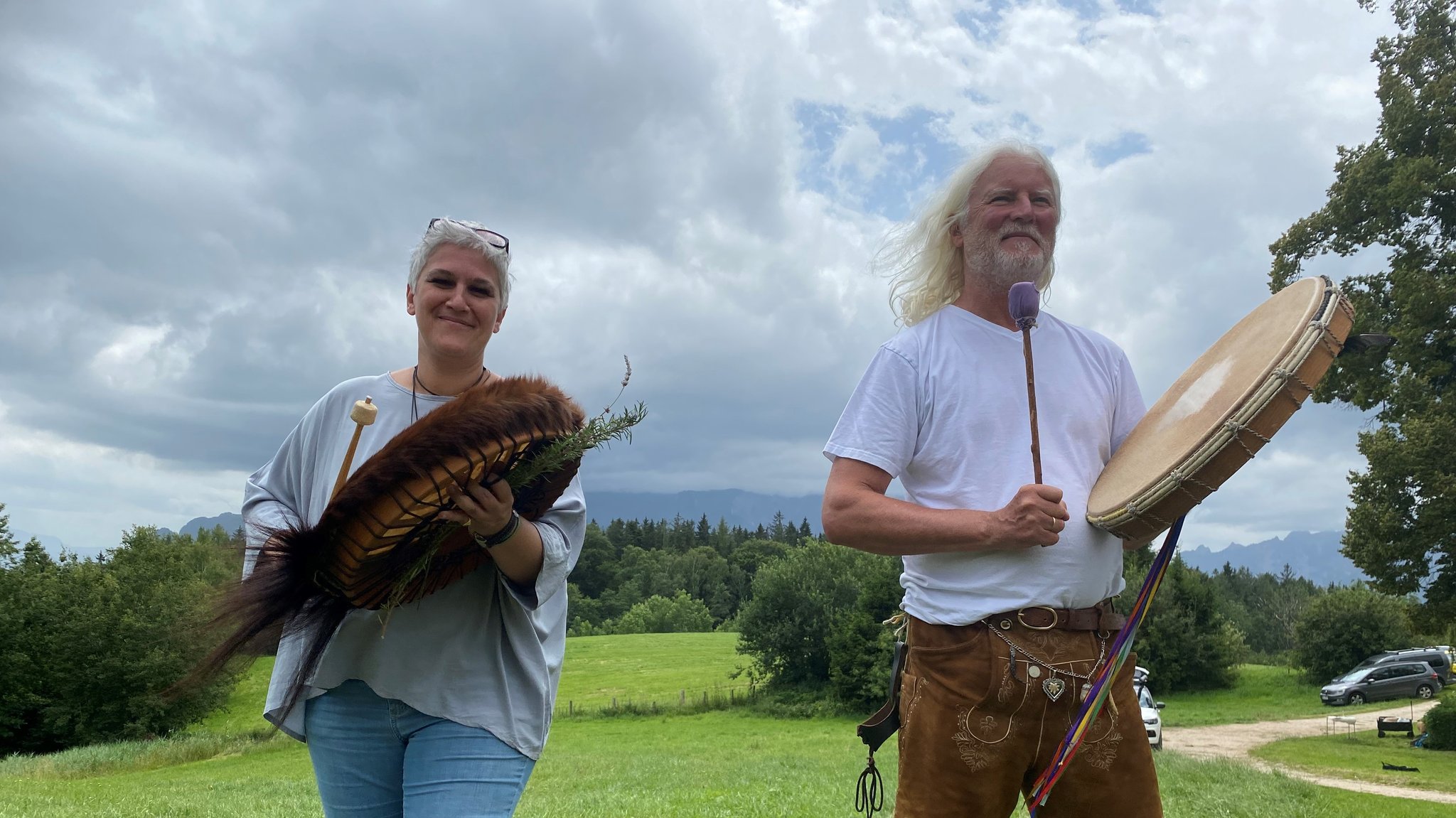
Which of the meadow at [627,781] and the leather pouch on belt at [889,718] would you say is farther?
the meadow at [627,781]

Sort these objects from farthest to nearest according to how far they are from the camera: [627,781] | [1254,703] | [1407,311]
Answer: [1254,703]
[1407,311]
[627,781]

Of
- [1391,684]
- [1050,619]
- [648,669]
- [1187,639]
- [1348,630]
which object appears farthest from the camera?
[648,669]

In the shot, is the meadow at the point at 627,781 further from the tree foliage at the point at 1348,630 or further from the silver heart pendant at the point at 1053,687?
the tree foliage at the point at 1348,630

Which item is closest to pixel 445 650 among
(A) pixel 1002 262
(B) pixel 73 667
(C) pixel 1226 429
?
(A) pixel 1002 262

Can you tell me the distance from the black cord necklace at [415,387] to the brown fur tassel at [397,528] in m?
0.44

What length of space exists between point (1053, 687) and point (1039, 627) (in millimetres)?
157

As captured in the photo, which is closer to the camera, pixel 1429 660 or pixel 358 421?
pixel 358 421

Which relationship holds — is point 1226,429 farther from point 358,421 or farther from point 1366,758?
point 1366,758

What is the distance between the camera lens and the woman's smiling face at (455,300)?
8.90ft

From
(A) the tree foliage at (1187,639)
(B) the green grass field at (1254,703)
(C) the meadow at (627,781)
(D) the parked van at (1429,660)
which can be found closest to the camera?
(C) the meadow at (627,781)

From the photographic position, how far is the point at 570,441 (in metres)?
2.36

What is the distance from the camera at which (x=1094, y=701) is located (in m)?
2.43

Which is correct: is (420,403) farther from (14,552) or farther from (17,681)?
(14,552)

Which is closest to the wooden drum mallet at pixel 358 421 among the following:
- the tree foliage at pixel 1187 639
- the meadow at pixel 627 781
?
the meadow at pixel 627 781
